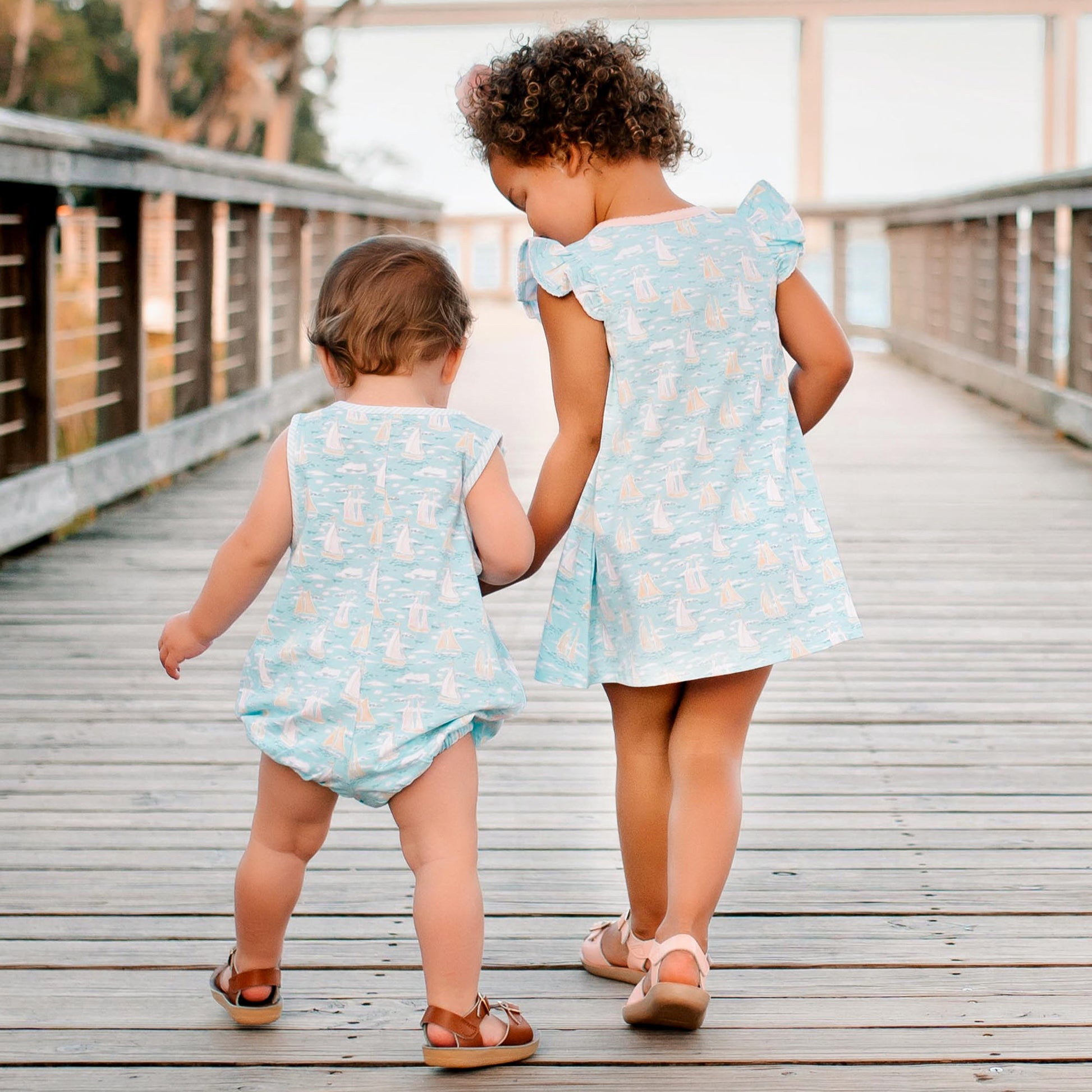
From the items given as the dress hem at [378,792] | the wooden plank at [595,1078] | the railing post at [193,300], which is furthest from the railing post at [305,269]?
the wooden plank at [595,1078]

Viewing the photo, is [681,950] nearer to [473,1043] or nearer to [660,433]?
[473,1043]

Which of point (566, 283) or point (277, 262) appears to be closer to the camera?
point (566, 283)

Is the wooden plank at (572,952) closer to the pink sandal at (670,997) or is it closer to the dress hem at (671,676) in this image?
the pink sandal at (670,997)

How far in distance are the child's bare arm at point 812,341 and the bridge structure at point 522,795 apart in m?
0.64

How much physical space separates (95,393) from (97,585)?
1.24 meters

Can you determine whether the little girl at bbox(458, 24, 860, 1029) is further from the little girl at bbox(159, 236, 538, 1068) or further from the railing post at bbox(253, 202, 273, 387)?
the railing post at bbox(253, 202, 273, 387)

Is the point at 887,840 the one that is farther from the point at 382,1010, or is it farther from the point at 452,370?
the point at 452,370

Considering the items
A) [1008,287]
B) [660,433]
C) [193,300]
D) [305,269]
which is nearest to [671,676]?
[660,433]

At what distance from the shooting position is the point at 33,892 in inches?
81.4

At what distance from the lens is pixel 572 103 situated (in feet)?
Answer: 5.58

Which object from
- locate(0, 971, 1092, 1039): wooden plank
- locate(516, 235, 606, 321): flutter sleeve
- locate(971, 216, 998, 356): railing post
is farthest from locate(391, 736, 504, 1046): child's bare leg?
locate(971, 216, 998, 356): railing post

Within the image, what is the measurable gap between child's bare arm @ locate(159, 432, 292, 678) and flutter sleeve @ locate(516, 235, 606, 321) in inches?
12.3

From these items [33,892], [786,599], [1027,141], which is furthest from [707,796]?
[1027,141]

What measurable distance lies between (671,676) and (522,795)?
0.78m
